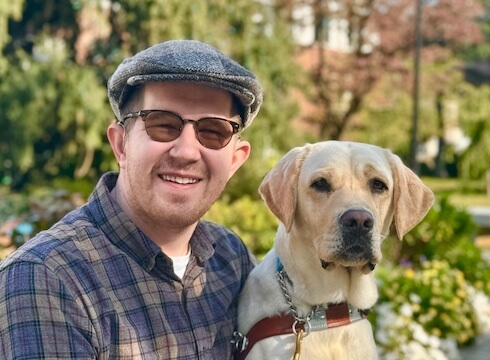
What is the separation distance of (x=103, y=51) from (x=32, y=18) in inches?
60.4

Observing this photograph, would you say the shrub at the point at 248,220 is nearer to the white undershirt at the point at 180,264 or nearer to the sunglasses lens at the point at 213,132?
the white undershirt at the point at 180,264

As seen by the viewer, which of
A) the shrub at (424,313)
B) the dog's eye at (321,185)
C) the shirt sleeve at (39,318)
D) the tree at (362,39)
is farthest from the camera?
the tree at (362,39)

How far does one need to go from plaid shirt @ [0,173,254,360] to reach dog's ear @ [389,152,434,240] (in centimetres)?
79

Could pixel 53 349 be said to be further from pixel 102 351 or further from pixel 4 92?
pixel 4 92

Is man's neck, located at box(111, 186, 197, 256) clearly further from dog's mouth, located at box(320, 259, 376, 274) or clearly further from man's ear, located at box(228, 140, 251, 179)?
dog's mouth, located at box(320, 259, 376, 274)

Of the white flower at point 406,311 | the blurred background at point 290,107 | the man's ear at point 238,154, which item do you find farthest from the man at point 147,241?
the white flower at point 406,311

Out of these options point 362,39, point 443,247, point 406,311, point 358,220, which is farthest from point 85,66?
point 362,39

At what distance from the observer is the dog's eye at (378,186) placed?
3.03 m

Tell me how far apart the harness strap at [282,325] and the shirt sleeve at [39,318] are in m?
0.85

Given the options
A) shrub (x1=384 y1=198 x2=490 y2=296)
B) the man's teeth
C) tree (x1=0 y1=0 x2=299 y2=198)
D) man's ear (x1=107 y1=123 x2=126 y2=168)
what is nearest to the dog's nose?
the man's teeth

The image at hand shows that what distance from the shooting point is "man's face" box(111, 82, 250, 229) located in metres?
2.62

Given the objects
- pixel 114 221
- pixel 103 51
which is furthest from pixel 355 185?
pixel 103 51

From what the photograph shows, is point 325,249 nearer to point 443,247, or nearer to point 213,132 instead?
point 213,132

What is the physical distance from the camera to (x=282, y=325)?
2.93m
